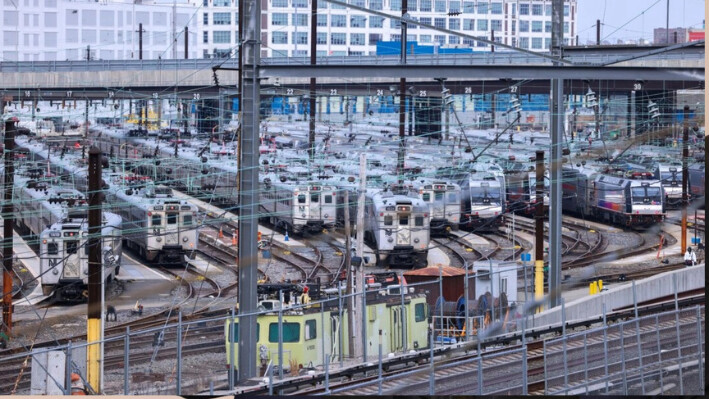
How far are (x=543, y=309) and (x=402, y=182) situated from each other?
1328cm

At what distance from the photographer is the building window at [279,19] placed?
1314 inches

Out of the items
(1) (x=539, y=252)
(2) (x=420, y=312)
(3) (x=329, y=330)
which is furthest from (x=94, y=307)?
(1) (x=539, y=252)

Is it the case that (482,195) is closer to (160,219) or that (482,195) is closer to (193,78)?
(160,219)

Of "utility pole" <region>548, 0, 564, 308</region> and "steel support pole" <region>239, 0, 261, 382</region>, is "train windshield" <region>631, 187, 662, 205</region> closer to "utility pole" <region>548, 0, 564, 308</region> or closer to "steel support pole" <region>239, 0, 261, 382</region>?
"utility pole" <region>548, 0, 564, 308</region>

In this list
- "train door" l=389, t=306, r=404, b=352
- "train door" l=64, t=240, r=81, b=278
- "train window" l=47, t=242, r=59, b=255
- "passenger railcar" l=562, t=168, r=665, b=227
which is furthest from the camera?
"passenger railcar" l=562, t=168, r=665, b=227

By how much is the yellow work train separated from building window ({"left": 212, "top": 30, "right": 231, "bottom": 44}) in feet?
65.9

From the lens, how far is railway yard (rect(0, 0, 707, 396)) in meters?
9.07

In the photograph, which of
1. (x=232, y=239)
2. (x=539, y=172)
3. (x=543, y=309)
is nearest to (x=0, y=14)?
(x=232, y=239)

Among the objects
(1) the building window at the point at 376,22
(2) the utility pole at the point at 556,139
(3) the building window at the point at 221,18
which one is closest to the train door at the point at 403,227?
(1) the building window at the point at 376,22

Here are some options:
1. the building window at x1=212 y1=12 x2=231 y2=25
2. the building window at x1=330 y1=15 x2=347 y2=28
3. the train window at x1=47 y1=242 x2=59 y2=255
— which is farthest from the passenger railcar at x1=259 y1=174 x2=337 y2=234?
the building window at x1=212 y1=12 x2=231 y2=25

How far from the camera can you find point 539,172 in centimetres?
1941

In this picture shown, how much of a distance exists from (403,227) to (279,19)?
1189cm

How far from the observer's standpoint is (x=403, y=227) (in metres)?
24.5

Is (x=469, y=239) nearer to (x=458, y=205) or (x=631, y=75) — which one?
(x=458, y=205)
